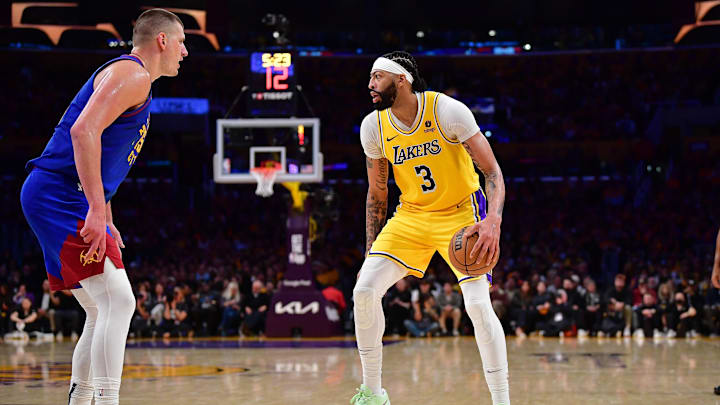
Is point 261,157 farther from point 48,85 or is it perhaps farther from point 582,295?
point 48,85

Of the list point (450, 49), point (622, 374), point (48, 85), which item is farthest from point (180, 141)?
point (622, 374)

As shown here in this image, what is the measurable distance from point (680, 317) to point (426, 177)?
12.1 meters

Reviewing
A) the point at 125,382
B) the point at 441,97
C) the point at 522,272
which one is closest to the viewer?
the point at 441,97

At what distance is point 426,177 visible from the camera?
212 inches

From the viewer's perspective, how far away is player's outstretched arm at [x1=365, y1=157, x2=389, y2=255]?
5703mm

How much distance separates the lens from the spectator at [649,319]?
52.0 feet

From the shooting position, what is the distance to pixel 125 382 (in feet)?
25.9

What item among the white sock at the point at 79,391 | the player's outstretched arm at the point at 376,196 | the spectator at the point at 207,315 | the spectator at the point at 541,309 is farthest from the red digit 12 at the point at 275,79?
the white sock at the point at 79,391

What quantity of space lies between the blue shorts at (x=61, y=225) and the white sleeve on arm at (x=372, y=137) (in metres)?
2.08

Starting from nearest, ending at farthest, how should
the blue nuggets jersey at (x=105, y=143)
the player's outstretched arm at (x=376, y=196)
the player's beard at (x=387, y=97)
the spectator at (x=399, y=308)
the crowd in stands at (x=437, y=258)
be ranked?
the blue nuggets jersey at (x=105, y=143) → the player's beard at (x=387, y=97) → the player's outstretched arm at (x=376, y=196) → the crowd in stands at (x=437, y=258) → the spectator at (x=399, y=308)

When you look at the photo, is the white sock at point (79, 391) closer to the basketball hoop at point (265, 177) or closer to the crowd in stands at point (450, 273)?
the basketball hoop at point (265, 177)

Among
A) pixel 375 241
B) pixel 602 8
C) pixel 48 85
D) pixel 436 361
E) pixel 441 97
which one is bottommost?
pixel 436 361

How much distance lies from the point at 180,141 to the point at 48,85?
4.45 m

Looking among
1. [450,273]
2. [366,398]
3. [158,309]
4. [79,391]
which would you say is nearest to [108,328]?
[79,391]
